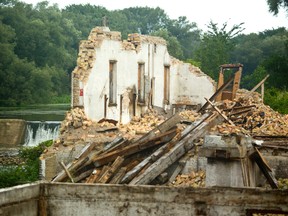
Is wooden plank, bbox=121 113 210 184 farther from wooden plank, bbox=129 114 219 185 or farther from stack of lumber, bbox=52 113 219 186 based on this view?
wooden plank, bbox=129 114 219 185

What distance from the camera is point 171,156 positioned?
15.5m

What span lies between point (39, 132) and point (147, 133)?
23.2 m

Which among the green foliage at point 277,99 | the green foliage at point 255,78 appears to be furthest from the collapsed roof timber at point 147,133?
the green foliage at point 255,78

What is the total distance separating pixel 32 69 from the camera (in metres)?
60.1

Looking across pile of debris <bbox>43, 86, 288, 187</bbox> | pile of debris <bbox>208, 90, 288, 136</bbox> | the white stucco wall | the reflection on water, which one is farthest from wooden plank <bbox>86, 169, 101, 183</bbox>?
the reflection on water

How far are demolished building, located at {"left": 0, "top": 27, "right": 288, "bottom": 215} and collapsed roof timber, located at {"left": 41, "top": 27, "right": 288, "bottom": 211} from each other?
0.09 ft

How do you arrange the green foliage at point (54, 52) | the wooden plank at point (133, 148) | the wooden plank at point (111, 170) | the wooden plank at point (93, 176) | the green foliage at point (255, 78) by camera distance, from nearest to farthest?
1. the wooden plank at point (111, 170)
2. the wooden plank at point (93, 176)
3. the wooden plank at point (133, 148)
4. the green foliage at point (255, 78)
5. the green foliage at point (54, 52)

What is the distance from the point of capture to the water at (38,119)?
38719mm

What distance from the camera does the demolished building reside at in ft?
34.1

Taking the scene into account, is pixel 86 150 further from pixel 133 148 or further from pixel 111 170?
pixel 111 170

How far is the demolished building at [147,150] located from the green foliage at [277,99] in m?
5.24

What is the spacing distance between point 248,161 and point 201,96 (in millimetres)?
16408

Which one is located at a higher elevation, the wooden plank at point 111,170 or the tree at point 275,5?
the tree at point 275,5

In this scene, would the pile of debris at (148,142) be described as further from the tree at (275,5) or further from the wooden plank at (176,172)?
the tree at (275,5)
